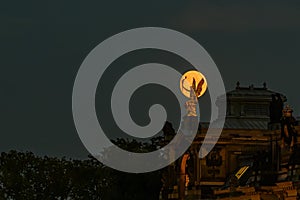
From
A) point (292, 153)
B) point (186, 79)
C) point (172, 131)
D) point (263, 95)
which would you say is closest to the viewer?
point (292, 153)

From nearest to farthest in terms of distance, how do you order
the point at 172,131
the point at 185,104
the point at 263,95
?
the point at 185,104 → the point at 172,131 → the point at 263,95

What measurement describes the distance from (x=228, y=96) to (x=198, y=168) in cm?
1518

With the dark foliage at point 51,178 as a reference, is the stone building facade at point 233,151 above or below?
below

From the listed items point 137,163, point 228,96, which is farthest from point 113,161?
point 228,96

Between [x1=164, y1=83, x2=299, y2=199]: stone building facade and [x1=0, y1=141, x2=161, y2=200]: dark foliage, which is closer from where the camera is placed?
[x1=164, y1=83, x2=299, y2=199]: stone building facade

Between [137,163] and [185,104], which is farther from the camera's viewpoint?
[137,163]

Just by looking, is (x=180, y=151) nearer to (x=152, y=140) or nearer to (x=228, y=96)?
(x=228, y=96)

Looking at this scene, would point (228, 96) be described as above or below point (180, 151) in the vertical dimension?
above

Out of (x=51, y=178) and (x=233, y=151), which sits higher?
(x=51, y=178)

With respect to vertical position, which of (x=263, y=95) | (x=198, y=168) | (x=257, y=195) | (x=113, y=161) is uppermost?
(x=113, y=161)

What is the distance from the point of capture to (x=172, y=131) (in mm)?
95562

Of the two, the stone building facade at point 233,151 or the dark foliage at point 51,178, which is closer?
the stone building facade at point 233,151

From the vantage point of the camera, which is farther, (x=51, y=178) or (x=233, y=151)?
(x=51, y=178)

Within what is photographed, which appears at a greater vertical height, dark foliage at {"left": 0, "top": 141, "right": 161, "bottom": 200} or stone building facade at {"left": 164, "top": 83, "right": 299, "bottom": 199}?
dark foliage at {"left": 0, "top": 141, "right": 161, "bottom": 200}
